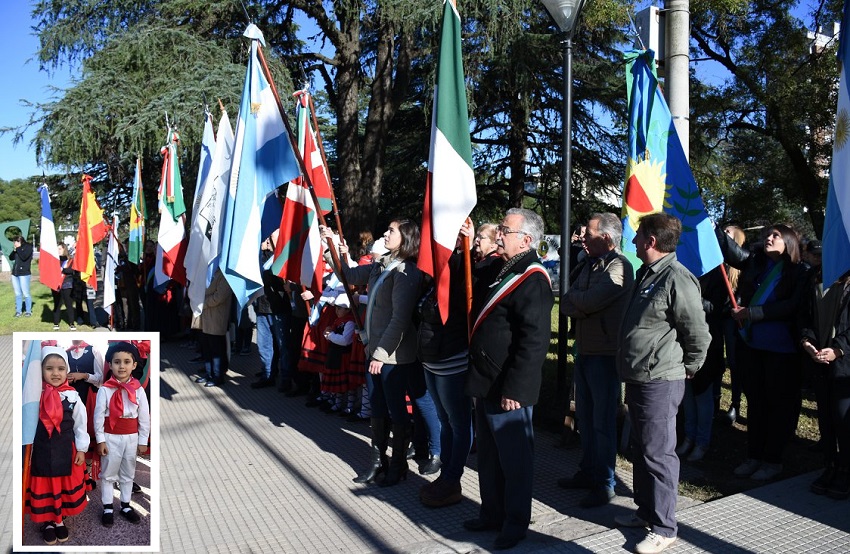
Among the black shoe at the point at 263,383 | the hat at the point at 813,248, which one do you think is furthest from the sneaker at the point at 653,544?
the black shoe at the point at 263,383

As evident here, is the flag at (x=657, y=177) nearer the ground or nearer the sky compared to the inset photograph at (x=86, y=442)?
nearer the sky

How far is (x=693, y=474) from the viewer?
5355mm

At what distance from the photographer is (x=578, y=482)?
5.08 meters

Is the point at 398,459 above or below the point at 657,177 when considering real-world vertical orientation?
below

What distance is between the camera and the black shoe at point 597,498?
4.73 metres

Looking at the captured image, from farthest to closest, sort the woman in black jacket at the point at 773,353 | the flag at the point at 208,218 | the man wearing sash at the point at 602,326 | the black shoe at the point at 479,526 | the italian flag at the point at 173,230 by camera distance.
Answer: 1. the italian flag at the point at 173,230
2. the flag at the point at 208,218
3. the woman in black jacket at the point at 773,353
4. the man wearing sash at the point at 602,326
5. the black shoe at the point at 479,526

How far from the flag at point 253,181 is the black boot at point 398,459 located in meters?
1.95

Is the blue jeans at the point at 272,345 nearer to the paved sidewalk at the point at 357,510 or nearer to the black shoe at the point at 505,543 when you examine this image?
the paved sidewalk at the point at 357,510

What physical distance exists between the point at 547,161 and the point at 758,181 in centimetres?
506

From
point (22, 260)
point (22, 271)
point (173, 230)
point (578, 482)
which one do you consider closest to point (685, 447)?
point (578, 482)

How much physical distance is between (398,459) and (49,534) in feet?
7.82

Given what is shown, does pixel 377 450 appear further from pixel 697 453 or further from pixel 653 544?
pixel 697 453

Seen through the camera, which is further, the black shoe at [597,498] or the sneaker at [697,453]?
the sneaker at [697,453]

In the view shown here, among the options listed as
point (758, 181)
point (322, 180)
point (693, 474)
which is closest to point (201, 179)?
point (322, 180)
